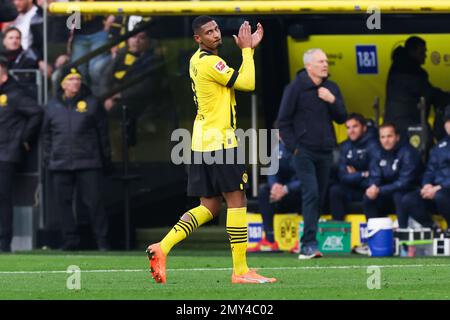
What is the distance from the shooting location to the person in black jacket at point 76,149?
17.5 m

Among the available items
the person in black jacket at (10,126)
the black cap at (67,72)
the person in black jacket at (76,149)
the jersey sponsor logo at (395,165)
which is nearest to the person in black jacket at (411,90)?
the jersey sponsor logo at (395,165)

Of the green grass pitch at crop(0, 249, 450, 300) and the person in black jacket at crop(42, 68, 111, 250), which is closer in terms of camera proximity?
the green grass pitch at crop(0, 249, 450, 300)

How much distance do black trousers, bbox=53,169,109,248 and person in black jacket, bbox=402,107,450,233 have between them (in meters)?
3.50

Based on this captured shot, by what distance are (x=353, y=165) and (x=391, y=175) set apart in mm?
577

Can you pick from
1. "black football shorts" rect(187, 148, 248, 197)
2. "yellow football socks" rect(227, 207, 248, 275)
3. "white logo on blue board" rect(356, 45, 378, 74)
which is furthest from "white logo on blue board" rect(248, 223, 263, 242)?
"yellow football socks" rect(227, 207, 248, 275)

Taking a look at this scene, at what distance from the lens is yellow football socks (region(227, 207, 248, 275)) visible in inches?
459

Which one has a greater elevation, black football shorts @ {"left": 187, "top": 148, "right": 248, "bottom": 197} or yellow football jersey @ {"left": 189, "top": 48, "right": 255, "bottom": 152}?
yellow football jersey @ {"left": 189, "top": 48, "right": 255, "bottom": 152}

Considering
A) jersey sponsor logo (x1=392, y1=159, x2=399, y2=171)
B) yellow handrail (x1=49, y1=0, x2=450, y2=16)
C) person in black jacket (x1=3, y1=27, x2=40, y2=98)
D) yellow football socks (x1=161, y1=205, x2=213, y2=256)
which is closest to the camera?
yellow football socks (x1=161, y1=205, x2=213, y2=256)

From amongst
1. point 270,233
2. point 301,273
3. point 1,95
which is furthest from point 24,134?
point 301,273

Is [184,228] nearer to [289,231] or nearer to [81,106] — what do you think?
[289,231]

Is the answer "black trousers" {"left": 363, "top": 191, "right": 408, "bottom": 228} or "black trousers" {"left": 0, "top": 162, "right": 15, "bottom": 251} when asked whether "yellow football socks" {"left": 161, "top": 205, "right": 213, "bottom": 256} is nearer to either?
"black trousers" {"left": 363, "top": 191, "right": 408, "bottom": 228}

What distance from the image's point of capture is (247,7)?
16188 mm

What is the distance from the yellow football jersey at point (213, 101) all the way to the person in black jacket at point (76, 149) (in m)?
5.85

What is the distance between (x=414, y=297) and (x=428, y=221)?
6051 millimetres
